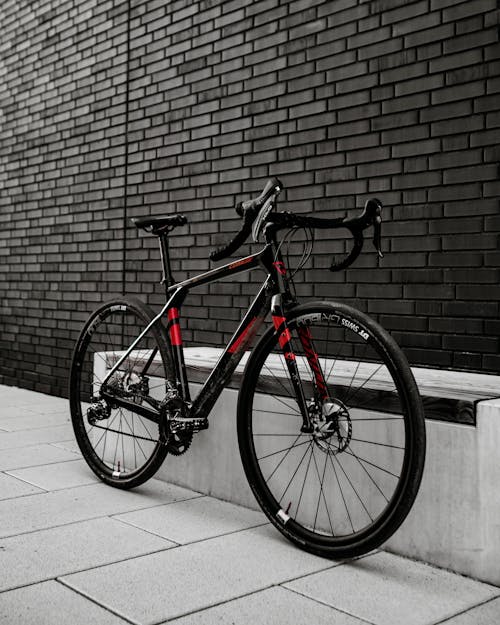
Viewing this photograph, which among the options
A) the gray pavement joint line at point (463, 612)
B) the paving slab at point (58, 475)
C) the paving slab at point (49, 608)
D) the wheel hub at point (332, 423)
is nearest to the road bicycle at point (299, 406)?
the wheel hub at point (332, 423)

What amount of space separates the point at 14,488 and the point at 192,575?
1474 mm

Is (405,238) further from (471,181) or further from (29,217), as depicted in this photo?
(29,217)

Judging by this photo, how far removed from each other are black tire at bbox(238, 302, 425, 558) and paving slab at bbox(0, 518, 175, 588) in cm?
53

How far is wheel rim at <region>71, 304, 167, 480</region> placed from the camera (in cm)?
353

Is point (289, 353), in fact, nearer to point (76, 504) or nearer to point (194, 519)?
point (194, 519)

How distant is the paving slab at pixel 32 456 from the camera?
4043 mm

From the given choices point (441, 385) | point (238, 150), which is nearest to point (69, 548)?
point (441, 385)

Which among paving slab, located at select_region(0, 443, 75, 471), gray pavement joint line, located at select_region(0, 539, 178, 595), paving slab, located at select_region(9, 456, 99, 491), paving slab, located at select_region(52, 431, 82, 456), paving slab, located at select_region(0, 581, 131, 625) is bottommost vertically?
paving slab, located at select_region(0, 581, 131, 625)

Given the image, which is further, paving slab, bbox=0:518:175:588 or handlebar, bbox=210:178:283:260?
handlebar, bbox=210:178:283:260

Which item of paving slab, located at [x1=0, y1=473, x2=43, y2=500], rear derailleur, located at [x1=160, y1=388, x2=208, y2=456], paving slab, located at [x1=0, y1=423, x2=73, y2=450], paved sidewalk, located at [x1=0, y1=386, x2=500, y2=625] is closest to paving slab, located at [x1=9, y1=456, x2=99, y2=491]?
paving slab, located at [x1=0, y1=473, x2=43, y2=500]

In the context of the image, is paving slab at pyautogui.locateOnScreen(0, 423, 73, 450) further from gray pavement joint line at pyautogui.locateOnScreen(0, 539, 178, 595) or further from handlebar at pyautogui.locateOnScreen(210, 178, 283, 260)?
handlebar at pyautogui.locateOnScreen(210, 178, 283, 260)

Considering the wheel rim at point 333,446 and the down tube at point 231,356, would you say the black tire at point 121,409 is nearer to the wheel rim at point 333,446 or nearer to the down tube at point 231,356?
the down tube at point 231,356

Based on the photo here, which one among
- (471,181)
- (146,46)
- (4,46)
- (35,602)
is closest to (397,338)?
(471,181)

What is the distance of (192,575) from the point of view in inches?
96.3
